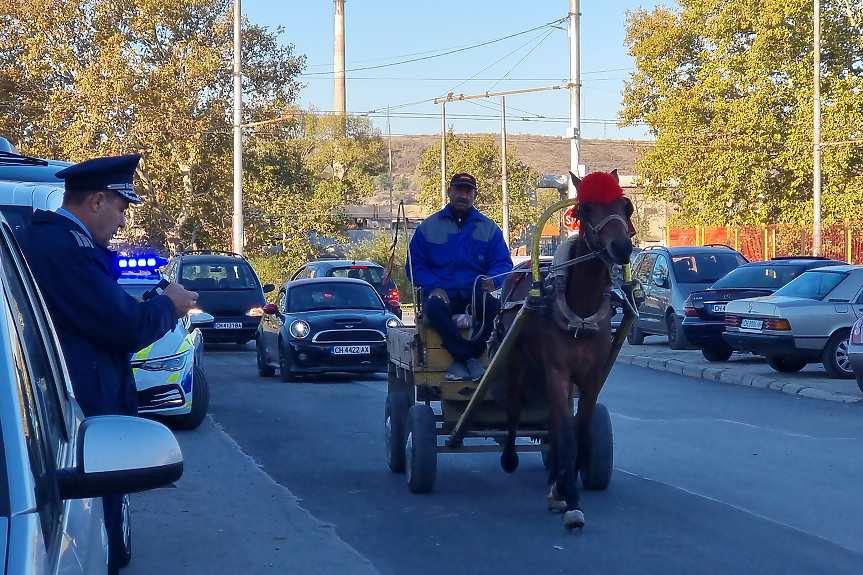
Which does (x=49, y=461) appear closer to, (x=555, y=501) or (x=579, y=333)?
(x=579, y=333)

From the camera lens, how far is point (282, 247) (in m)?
47.2

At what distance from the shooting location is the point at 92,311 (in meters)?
4.38

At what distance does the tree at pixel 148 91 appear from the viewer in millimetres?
41406

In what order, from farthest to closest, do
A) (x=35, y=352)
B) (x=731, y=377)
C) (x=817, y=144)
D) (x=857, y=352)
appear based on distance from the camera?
(x=817, y=144) → (x=731, y=377) → (x=857, y=352) → (x=35, y=352)

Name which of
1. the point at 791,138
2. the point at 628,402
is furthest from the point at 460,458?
the point at 791,138

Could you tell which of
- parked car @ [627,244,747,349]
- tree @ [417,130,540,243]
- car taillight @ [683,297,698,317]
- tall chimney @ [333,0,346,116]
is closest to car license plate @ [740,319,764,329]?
car taillight @ [683,297,698,317]

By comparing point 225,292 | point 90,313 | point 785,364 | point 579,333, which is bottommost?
point 785,364

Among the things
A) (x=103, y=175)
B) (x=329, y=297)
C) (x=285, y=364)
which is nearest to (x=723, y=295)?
(x=329, y=297)

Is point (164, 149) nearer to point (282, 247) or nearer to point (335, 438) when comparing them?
point (282, 247)

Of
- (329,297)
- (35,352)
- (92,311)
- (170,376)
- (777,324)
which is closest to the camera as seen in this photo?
(35,352)

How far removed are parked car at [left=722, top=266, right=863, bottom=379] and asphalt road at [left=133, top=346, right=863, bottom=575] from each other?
250cm

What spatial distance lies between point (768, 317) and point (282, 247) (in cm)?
3203

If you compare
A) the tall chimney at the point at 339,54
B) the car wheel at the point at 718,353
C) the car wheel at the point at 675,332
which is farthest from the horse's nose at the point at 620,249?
the tall chimney at the point at 339,54

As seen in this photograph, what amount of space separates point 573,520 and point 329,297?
11633 millimetres
